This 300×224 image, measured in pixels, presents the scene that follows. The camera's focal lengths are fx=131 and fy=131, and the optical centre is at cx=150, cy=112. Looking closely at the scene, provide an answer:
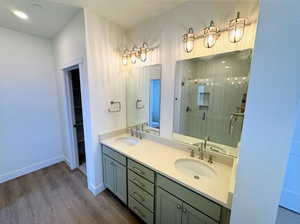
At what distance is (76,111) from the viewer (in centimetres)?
297

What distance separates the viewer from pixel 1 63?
2133mm

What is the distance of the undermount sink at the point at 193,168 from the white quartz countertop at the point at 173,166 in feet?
0.15

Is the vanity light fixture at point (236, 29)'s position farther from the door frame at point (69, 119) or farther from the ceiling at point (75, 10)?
the door frame at point (69, 119)

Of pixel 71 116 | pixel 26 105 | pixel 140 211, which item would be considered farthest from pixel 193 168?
pixel 26 105

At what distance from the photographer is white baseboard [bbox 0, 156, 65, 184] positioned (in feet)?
7.70

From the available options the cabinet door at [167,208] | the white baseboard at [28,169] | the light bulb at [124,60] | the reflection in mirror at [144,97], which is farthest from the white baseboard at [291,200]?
the white baseboard at [28,169]

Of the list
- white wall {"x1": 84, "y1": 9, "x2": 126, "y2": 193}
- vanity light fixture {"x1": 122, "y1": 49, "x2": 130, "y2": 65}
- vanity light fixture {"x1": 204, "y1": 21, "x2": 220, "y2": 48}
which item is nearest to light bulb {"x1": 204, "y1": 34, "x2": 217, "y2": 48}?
vanity light fixture {"x1": 204, "y1": 21, "x2": 220, "y2": 48}

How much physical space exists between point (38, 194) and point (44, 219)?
59 centimetres

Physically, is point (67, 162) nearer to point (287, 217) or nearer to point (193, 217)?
point (193, 217)

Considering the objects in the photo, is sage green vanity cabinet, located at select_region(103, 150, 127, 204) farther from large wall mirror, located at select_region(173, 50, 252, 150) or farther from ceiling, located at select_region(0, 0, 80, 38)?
ceiling, located at select_region(0, 0, 80, 38)

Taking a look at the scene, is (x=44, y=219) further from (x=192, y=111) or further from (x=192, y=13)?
(x=192, y=13)

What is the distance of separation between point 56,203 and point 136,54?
2.49 meters

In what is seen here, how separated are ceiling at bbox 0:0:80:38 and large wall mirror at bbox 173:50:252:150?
1693 mm

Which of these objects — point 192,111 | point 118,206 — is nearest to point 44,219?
point 118,206
